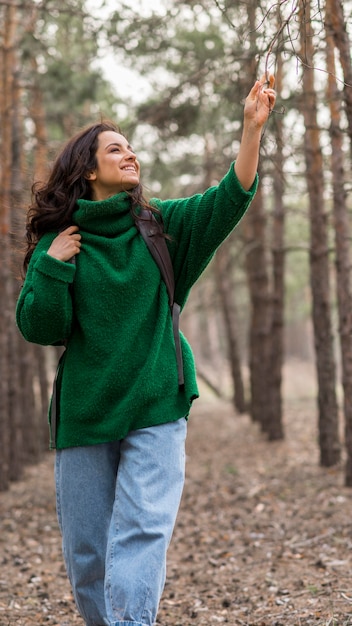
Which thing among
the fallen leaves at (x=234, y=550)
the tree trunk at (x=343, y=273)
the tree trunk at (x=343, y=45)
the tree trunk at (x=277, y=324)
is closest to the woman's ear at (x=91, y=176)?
the fallen leaves at (x=234, y=550)

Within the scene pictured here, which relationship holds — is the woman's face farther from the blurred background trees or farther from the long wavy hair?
the blurred background trees

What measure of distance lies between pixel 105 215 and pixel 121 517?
119 centimetres

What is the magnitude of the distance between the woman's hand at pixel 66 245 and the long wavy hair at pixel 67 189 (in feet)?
0.28

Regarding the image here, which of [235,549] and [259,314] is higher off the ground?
[259,314]

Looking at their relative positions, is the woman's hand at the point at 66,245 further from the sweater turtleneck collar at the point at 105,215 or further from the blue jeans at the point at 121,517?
the blue jeans at the point at 121,517

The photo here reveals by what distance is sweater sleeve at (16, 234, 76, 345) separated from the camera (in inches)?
112

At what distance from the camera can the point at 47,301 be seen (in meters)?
2.85

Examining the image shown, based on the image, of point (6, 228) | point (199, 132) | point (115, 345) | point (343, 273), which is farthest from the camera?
point (199, 132)

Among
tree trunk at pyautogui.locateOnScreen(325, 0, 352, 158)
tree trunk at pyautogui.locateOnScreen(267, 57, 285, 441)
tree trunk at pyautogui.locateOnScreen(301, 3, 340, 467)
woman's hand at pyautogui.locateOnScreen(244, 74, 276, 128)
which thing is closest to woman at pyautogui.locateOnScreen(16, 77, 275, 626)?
woman's hand at pyautogui.locateOnScreen(244, 74, 276, 128)

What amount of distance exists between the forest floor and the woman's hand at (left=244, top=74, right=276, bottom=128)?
8.24 ft

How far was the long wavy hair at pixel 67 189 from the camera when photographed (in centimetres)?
305

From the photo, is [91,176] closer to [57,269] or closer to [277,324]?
[57,269]

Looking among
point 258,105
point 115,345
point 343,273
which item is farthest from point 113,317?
point 343,273

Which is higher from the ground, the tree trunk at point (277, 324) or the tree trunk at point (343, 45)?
the tree trunk at point (343, 45)
